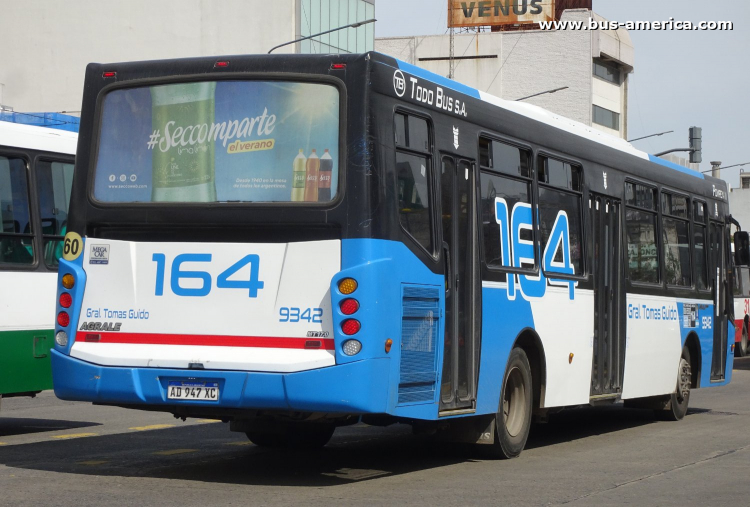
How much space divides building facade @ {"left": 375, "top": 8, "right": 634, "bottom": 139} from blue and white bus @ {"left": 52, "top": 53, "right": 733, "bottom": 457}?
72.5m

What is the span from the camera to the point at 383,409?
8852mm

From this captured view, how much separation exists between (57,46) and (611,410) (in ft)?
160

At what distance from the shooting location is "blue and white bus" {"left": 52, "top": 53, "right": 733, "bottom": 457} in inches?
349

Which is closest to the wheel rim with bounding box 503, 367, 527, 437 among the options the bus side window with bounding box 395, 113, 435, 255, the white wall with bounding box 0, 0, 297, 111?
the bus side window with bounding box 395, 113, 435, 255

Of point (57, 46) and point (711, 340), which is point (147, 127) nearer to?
point (711, 340)

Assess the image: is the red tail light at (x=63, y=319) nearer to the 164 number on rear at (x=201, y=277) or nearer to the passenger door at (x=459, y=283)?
the 164 number on rear at (x=201, y=277)

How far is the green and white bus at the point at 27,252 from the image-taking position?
491 inches

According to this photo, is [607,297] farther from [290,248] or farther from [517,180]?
[290,248]

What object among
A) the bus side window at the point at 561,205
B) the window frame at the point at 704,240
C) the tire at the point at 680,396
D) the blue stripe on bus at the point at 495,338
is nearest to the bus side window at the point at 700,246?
the window frame at the point at 704,240

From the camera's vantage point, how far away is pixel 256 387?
8.84m

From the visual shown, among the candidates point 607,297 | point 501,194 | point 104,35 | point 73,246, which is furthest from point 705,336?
point 104,35

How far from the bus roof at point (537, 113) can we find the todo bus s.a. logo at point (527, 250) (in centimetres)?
89

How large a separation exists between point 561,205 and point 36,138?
5.47 meters

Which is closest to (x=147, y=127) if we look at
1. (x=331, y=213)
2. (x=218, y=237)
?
(x=218, y=237)
